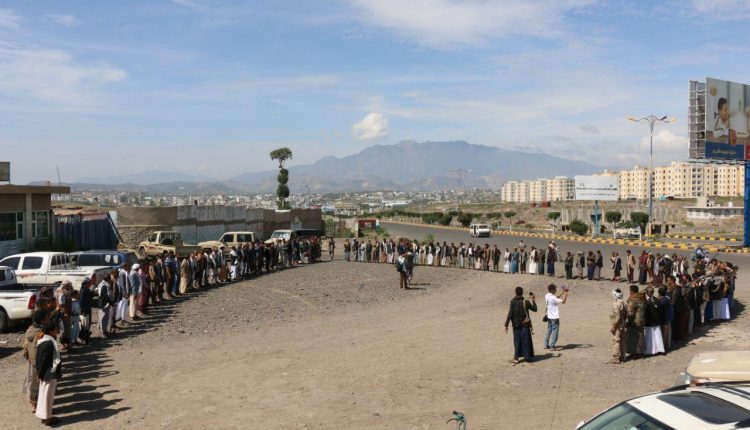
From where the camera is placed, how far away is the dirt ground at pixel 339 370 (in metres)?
8.96

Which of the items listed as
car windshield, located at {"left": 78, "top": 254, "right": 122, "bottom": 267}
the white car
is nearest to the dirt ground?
car windshield, located at {"left": 78, "top": 254, "right": 122, "bottom": 267}

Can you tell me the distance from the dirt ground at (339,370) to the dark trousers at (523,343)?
401 millimetres

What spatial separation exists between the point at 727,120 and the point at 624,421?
139ft

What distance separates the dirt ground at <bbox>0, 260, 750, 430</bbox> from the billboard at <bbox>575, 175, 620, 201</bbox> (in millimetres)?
38768

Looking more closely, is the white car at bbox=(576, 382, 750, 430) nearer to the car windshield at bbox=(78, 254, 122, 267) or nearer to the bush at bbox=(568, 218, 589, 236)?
the car windshield at bbox=(78, 254, 122, 267)

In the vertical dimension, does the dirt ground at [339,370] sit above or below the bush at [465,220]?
below

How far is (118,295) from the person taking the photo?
49.7 feet

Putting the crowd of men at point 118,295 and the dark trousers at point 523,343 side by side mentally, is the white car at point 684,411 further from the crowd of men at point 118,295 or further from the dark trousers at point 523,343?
the crowd of men at point 118,295

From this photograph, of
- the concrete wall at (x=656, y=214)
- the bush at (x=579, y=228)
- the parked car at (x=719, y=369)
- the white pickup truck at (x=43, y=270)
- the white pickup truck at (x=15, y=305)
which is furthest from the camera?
the concrete wall at (x=656, y=214)

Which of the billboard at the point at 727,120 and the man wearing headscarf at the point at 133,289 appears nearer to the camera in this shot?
the man wearing headscarf at the point at 133,289

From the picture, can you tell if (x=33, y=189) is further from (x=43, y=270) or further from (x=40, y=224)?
(x=43, y=270)

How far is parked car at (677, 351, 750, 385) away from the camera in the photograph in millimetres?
6746

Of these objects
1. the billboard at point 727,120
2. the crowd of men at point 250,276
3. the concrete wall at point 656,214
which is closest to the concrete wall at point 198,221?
the crowd of men at point 250,276

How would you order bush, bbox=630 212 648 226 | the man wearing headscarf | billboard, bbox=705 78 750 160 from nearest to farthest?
the man wearing headscarf → billboard, bbox=705 78 750 160 → bush, bbox=630 212 648 226
